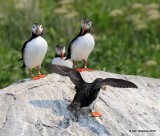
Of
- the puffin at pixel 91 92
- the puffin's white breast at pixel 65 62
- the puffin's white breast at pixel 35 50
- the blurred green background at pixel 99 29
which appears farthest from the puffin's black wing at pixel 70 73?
the blurred green background at pixel 99 29

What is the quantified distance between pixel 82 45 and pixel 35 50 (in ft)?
2.49

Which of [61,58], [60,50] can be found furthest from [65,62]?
[60,50]

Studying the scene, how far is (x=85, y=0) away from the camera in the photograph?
19500mm

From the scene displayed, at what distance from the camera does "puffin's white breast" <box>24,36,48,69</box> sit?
10.3 meters

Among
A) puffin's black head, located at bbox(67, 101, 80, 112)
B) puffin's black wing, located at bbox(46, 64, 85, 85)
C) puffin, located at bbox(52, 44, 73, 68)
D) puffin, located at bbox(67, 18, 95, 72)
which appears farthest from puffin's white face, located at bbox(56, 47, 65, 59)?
puffin's black head, located at bbox(67, 101, 80, 112)

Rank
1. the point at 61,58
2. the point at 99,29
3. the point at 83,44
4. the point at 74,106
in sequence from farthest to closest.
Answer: the point at 99,29 < the point at 61,58 < the point at 83,44 < the point at 74,106

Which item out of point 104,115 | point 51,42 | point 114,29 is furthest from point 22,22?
point 104,115

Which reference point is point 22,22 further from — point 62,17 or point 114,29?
point 114,29

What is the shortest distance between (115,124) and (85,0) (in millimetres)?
10948

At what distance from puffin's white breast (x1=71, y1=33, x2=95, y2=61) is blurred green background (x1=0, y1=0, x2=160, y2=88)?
345cm

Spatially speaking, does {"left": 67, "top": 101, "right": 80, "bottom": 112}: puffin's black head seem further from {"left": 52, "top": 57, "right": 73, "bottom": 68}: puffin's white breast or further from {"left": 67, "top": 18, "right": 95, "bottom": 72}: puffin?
{"left": 52, "top": 57, "right": 73, "bottom": 68}: puffin's white breast

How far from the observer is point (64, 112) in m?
8.88

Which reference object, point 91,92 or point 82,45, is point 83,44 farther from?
point 91,92

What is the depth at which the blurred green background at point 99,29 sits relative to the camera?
49.2 feet
